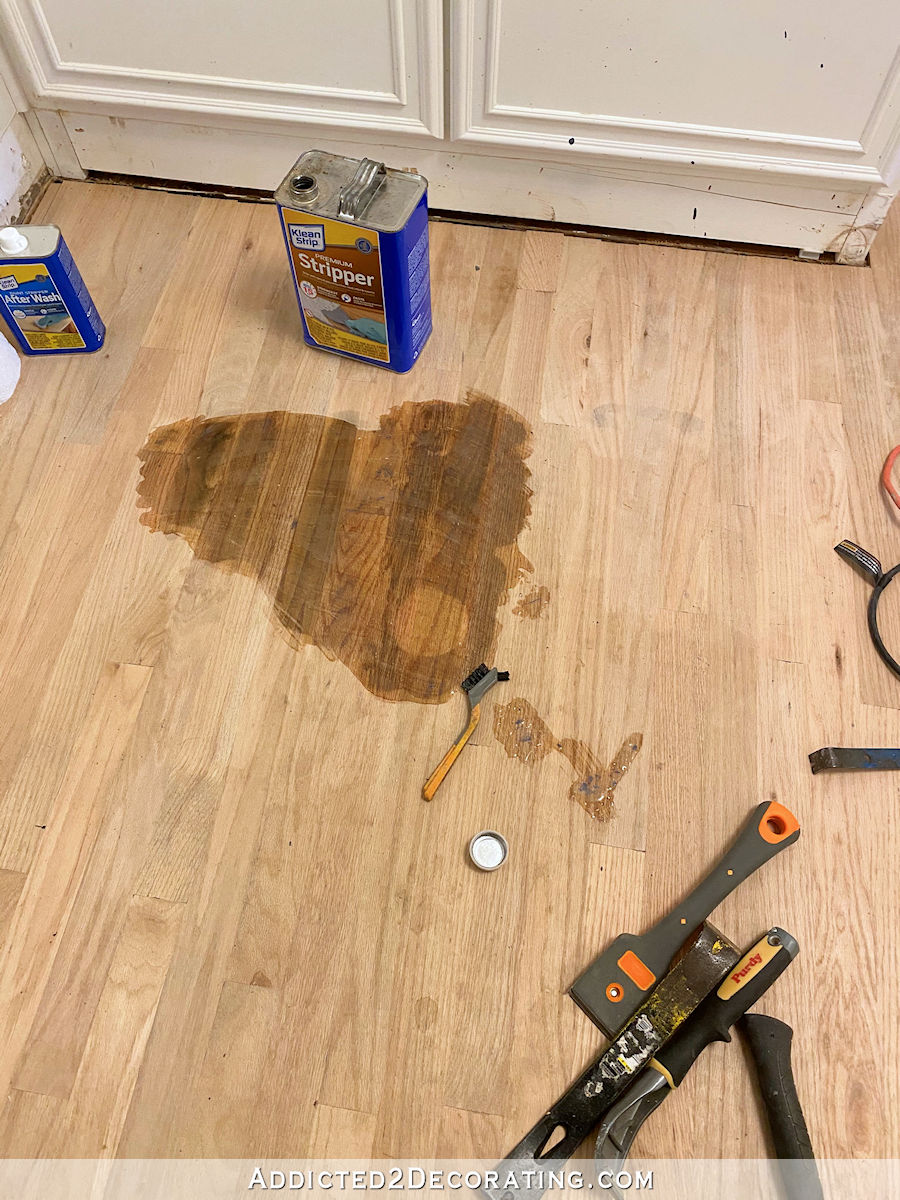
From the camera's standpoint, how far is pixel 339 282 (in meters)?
1.30

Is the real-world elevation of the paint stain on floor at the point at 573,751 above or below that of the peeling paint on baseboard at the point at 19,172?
below

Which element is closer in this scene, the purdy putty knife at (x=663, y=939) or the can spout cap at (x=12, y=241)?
the purdy putty knife at (x=663, y=939)

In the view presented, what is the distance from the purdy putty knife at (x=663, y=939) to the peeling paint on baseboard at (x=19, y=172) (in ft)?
5.41

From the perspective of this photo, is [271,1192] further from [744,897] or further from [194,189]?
[194,189]

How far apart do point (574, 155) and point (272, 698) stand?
1.10 metres

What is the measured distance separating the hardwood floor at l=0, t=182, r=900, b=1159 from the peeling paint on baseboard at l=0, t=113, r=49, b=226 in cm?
11

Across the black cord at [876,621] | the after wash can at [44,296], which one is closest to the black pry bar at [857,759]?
the black cord at [876,621]

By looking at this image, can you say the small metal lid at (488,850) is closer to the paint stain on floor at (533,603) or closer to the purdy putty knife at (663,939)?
the purdy putty knife at (663,939)

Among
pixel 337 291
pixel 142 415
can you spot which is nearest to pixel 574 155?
pixel 337 291

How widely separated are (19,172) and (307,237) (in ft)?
2.48

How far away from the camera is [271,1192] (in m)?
0.88

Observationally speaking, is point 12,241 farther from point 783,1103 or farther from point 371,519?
point 783,1103

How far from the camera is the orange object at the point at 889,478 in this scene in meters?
1.31

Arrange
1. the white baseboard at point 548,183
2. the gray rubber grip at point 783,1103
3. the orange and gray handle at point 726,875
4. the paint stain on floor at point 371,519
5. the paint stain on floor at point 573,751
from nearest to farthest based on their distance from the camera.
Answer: the gray rubber grip at point 783,1103 → the orange and gray handle at point 726,875 → the paint stain on floor at point 573,751 → the paint stain on floor at point 371,519 → the white baseboard at point 548,183
